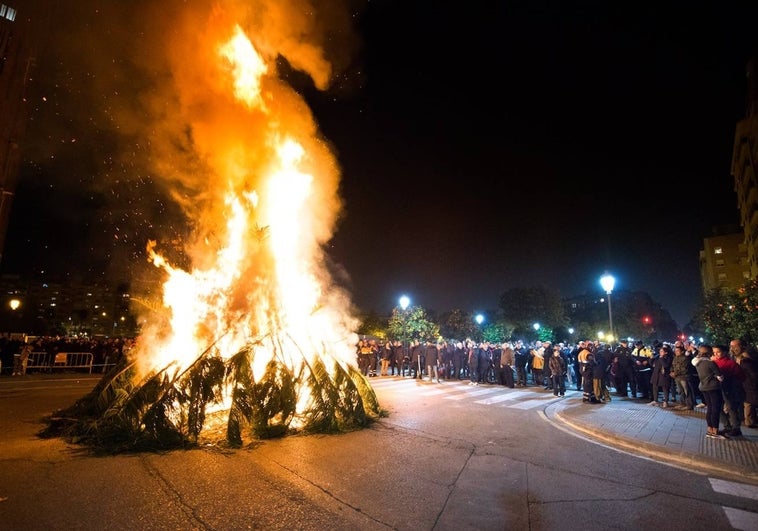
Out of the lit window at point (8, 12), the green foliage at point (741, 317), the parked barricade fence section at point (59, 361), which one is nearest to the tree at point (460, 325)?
the green foliage at point (741, 317)

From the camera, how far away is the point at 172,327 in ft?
32.7

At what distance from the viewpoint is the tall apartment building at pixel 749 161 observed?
1588 inches

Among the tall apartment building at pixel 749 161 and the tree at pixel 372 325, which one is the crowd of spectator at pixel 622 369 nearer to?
the tree at pixel 372 325

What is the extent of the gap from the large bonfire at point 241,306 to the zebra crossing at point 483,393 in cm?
461

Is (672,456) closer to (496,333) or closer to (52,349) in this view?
(52,349)

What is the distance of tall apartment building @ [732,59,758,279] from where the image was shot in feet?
132

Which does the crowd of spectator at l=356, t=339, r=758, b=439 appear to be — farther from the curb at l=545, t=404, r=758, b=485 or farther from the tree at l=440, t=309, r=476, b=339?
the tree at l=440, t=309, r=476, b=339

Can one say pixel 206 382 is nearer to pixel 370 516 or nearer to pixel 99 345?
pixel 370 516

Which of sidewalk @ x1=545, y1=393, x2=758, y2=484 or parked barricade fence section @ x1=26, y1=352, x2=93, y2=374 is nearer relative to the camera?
sidewalk @ x1=545, y1=393, x2=758, y2=484

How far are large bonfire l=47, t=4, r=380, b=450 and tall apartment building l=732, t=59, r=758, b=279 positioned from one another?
49482 millimetres

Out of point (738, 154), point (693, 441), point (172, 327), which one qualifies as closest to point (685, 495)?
point (693, 441)

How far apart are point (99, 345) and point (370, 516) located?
25.6 m

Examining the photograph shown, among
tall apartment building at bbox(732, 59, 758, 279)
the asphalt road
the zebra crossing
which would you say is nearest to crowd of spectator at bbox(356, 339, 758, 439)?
the zebra crossing

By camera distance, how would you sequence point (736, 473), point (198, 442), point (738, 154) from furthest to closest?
point (738, 154) → point (198, 442) → point (736, 473)
